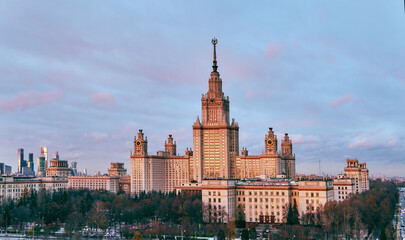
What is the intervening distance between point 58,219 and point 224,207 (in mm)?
45163

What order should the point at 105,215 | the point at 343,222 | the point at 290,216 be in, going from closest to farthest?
the point at 343,222 → the point at 290,216 → the point at 105,215

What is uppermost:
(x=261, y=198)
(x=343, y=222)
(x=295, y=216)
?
(x=261, y=198)

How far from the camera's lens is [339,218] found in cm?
11869

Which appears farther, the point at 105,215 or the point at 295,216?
the point at 105,215

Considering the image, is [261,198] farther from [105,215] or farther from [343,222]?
[105,215]

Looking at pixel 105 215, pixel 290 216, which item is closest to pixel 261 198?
pixel 290 216

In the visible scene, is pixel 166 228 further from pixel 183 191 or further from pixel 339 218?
pixel 183 191

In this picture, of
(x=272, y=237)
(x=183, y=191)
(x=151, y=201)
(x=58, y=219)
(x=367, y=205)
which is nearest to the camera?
(x=272, y=237)

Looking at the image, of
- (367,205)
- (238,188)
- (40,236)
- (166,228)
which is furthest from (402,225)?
(40,236)

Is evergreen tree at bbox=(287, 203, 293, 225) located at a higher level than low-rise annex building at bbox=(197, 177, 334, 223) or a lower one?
lower

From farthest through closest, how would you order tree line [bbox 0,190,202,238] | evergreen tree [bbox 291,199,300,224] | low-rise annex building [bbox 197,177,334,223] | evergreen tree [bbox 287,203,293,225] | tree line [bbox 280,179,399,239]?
low-rise annex building [bbox 197,177,334,223] → tree line [bbox 0,190,202,238] → evergreen tree [bbox 291,199,300,224] → evergreen tree [bbox 287,203,293,225] → tree line [bbox 280,179,399,239]

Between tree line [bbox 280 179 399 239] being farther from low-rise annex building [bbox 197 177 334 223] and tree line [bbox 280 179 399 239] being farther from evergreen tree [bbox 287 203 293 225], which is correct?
low-rise annex building [bbox 197 177 334 223]

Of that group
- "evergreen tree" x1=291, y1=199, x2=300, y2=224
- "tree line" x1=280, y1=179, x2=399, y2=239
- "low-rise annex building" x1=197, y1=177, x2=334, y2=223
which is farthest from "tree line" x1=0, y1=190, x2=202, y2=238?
"tree line" x1=280, y1=179, x2=399, y2=239

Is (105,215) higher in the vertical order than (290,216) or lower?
higher
